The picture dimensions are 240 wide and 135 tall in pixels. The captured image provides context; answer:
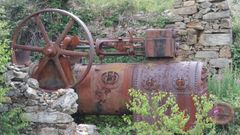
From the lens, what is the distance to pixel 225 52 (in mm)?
8906

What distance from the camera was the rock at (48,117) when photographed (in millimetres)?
5746

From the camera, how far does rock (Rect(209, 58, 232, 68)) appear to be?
8852 mm

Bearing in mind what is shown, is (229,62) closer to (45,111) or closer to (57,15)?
(57,15)

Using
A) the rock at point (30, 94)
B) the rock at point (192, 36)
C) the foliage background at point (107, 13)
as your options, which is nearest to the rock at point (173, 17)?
the foliage background at point (107, 13)

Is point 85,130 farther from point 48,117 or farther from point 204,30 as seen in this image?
point 204,30

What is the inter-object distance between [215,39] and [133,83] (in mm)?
2920

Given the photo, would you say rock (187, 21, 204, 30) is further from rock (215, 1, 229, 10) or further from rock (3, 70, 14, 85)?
rock (3, 70, 14, 85)

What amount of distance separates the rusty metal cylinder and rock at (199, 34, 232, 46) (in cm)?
247

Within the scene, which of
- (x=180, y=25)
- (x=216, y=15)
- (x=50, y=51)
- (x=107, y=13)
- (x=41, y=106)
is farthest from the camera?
(x=107, y=13)

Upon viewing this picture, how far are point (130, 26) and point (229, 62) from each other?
2.09 m

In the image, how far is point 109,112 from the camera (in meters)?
6.86

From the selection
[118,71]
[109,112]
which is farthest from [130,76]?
[109,112]

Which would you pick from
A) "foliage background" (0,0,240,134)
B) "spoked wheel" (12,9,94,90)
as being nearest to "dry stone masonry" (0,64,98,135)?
"spoked wheel" (12,9,94,90)

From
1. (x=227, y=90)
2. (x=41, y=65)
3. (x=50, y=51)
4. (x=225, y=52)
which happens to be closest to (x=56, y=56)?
(x=50, y=51)
